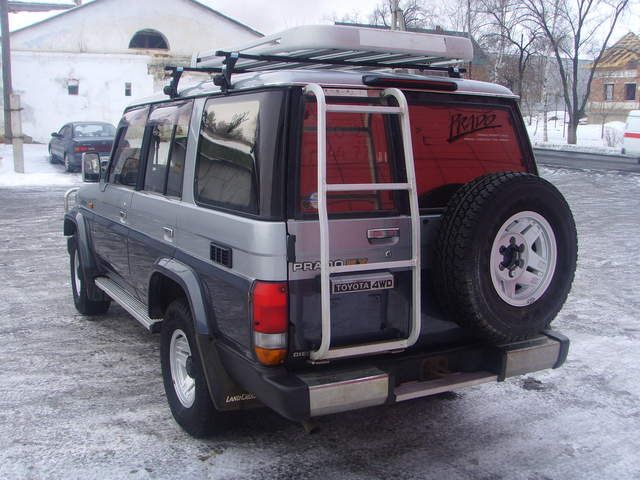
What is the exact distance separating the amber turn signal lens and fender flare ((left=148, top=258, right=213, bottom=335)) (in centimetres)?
50

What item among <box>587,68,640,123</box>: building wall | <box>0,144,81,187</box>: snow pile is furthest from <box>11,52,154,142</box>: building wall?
<box>587,68,640,123</box>: building wall

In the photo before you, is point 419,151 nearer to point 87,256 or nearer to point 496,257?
point 496,257

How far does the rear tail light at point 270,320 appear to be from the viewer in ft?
10.4

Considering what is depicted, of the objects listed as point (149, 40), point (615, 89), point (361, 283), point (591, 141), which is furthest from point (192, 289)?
point (615, 89)

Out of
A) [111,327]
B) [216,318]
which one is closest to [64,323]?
[111,327]

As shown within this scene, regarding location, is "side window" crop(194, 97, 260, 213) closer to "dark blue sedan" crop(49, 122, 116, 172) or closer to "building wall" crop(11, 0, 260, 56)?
"dark blue sedan" crop(49, 122, 116, 172)

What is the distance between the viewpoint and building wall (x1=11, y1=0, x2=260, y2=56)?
27.7 m

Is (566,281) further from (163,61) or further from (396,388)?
(163,61)

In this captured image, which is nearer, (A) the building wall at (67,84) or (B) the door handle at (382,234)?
(B) the door handle at (382,234)

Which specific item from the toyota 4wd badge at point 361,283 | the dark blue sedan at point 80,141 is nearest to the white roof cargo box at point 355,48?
the toyota 4wd badge at point 361,283

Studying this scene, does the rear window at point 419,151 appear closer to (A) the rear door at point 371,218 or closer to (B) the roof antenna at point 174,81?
(A) the rear door at point 371,218

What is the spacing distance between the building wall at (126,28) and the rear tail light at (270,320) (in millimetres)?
27900

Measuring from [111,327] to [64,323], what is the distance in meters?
0.48

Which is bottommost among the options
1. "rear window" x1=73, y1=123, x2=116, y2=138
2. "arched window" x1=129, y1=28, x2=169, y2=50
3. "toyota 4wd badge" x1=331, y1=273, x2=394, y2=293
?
"toyota 4wd badge" x1=331, y1=273, x2=394, y2=293
